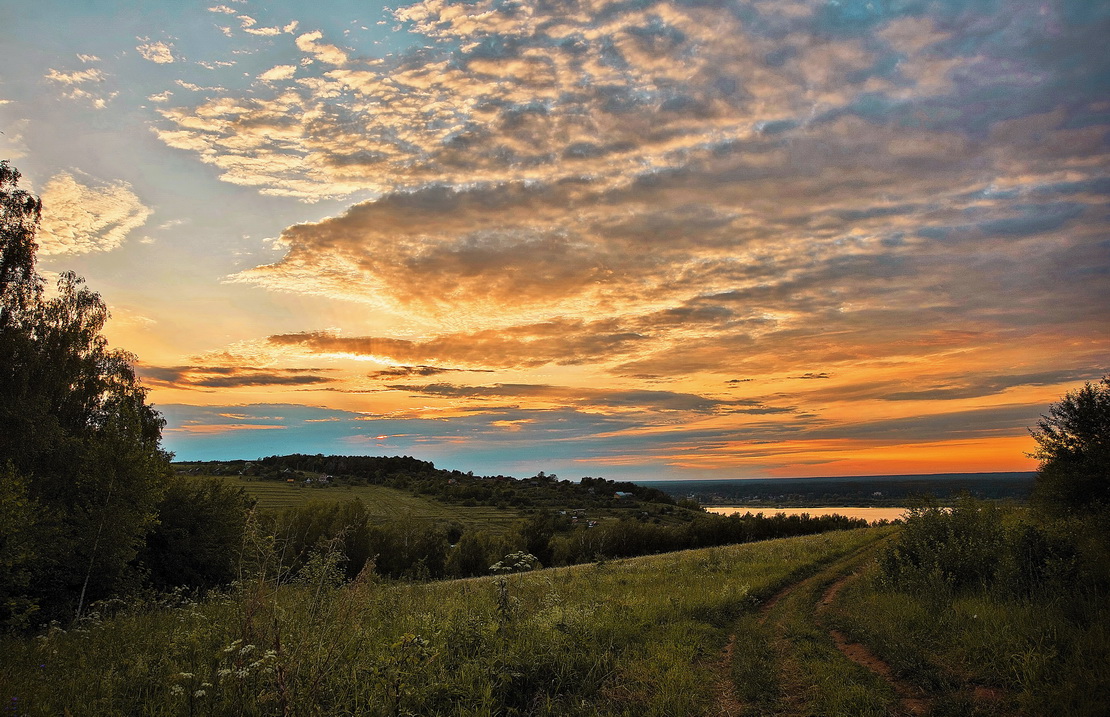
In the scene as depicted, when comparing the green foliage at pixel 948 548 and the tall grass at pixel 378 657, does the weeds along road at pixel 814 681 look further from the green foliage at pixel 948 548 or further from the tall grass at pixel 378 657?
the green foliage at pixel 948 548

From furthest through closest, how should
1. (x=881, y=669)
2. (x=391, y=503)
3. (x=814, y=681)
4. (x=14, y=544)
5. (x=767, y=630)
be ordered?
(x=391, y=503) < (x=14, y=544) < (x=767, y=630) < (x=881, y=669) < (x=814, y=681)

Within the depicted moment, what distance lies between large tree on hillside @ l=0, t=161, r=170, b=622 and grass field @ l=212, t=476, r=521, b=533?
220 feet

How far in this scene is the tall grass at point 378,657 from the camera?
19.6ft

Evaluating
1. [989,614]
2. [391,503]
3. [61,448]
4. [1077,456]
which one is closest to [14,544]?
[61,448]

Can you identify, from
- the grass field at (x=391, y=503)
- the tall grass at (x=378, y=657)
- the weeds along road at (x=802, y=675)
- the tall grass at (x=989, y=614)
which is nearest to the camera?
the tall grass at (x=378, y=657)

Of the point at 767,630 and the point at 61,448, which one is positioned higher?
the point at 61,448

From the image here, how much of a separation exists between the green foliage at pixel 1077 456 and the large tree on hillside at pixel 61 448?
35270mm

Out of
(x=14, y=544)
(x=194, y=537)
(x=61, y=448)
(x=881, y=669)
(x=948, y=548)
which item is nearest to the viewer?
(x=881, y=669)

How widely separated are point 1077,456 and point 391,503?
422 feet

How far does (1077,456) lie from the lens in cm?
2080

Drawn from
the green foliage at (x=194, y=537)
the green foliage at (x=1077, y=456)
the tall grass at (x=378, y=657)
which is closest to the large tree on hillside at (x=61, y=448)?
the green foliage at (x=194, y=537)

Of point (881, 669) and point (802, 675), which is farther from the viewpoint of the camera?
point (881, 669)

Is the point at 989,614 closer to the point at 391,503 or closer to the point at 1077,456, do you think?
the point at 1077,456

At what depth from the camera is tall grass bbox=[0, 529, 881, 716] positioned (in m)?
5.96
